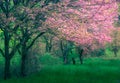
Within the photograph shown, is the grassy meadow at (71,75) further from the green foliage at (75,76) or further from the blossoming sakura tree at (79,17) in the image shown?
the blossoming sakura tree at (79,17)

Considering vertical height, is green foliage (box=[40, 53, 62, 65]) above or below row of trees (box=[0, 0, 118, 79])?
below

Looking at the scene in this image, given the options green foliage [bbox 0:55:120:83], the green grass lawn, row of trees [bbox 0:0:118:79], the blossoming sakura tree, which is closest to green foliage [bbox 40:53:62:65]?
the green grass lawn

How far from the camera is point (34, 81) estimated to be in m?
16.3

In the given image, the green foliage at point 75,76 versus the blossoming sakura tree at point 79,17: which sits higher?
the blossoming sakura tree at point 79,17

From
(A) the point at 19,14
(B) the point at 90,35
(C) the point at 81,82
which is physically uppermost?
(A) the point at 19,14

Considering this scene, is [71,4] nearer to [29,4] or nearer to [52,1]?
[52,1]

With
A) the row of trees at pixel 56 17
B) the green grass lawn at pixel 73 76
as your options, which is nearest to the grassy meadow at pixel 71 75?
the green grass lawn at pixel 73 76

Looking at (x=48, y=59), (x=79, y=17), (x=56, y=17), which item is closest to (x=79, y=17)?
(x=79, y=17)

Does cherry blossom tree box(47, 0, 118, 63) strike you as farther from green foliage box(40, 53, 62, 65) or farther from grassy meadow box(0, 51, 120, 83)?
green foliage box(40, 53, 62, 65)

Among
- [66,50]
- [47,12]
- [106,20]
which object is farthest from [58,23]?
[66,50]

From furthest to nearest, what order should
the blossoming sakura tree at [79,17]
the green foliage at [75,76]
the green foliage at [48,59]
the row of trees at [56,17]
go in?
the green foliage at [48,59], the blossoming sakura tree at [79,17], the row of trees at [56,17], the green foliage at [75,76]

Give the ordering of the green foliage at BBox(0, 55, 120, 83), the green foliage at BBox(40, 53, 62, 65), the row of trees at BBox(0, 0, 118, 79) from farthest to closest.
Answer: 1. the green foliage at BBox(40, 53, 62, 65)
2. the row of trees at BBox(0, 0, 118, 79)
3. the green foliage at BBox(0, 55, 120, 83)

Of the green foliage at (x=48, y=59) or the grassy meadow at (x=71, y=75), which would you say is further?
the green foliage at (x=48, y=59)

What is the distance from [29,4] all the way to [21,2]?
125cm
